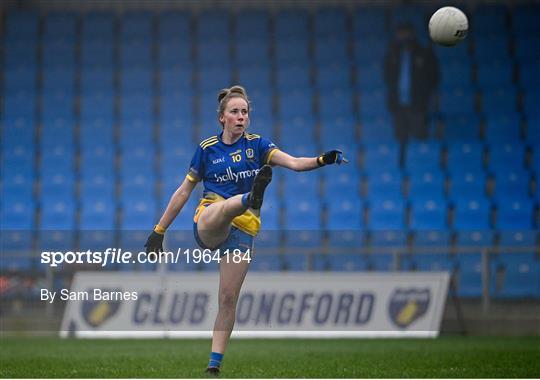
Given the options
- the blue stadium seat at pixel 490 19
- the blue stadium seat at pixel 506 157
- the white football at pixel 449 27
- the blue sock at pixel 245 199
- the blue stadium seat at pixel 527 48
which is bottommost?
the blue sock at pixel 245 199

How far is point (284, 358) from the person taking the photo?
1065 centimetres

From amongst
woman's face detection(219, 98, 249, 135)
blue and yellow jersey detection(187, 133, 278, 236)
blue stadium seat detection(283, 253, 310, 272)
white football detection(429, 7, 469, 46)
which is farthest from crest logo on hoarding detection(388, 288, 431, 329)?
woman's face detection(219, 98, 249, 135)

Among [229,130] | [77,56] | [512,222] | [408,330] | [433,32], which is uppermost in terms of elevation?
[77,56]

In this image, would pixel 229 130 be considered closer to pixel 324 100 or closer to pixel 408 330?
pixel 408 330

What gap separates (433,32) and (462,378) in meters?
3.58

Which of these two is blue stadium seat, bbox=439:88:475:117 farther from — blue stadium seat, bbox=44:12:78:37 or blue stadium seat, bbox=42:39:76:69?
blue stadium seat, bbox=44:12:78:37

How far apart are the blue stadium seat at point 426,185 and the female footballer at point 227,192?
37.9ft

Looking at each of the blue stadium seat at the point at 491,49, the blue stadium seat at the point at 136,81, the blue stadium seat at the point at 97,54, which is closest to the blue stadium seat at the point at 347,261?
the blue stadium seat at the point at 491,49

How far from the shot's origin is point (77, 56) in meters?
23.0

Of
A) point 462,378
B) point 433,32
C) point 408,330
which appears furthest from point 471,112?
point 462,378

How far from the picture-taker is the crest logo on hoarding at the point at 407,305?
15031 mm

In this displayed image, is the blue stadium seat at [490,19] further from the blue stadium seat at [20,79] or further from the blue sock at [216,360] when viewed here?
the blue sock at [216,360]

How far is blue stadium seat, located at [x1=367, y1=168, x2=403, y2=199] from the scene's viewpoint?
19.6 m

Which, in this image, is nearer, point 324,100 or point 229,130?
point 229,130
